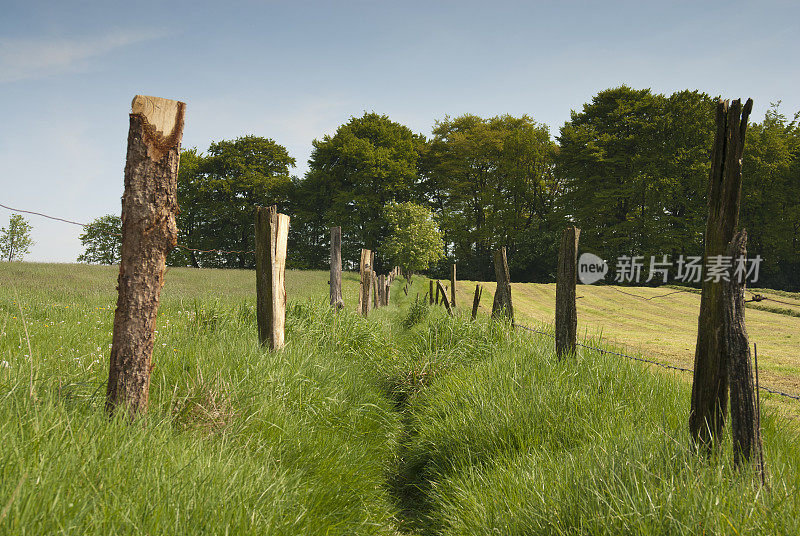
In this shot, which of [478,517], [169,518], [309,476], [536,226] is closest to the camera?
[169,518]

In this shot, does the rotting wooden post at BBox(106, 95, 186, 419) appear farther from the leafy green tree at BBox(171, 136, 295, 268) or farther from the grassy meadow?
the leafy green tree at BBox(171, 136, 295, 268)

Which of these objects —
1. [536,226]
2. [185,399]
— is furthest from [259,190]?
[185,399]

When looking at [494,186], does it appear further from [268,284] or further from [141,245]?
[141,245]

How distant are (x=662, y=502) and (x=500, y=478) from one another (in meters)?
1.12

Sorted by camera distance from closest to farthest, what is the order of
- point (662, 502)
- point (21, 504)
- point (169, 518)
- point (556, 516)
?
point (21, 504) < point (169, 518) < point (662, 502) < point (556, 516)

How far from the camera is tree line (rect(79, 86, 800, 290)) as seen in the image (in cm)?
3534

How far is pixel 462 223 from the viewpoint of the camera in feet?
155

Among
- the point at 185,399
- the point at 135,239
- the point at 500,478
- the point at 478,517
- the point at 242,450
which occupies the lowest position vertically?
the point at 478,517

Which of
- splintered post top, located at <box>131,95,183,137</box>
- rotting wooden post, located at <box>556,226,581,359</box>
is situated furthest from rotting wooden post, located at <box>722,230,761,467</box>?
splintered post top, located at <box>131,95,183,137</box>

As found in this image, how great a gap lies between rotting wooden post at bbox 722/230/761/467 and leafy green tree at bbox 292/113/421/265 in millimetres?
42564

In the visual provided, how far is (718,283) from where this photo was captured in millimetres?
2660

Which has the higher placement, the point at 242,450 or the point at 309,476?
the point at 242,450

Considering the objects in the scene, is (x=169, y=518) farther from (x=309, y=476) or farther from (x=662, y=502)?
(x=662, y=502)

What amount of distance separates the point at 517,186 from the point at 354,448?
149 ft
